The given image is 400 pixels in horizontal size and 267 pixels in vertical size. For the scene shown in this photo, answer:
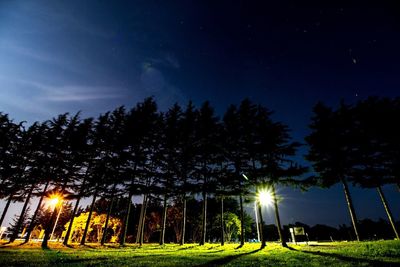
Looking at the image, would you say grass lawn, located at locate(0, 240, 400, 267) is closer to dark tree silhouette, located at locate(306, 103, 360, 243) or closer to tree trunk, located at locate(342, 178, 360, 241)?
tree trunk, located at locate(342, 178, 360, 241)

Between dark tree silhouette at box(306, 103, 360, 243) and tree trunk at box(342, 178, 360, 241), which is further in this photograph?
dark tree silhouette at box(306, 103, 360, 243)

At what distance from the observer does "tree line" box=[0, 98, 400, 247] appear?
2395cm

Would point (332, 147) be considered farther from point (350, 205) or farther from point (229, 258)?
point (229, 258)

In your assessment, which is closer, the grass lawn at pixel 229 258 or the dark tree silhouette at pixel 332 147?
the grass lawn at pixel 229 258

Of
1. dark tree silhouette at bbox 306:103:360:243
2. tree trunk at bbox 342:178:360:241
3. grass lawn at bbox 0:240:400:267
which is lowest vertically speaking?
grass lawn at bbox 0:240:400:267

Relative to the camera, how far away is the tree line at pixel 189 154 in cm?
2395

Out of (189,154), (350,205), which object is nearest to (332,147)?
(350,205)

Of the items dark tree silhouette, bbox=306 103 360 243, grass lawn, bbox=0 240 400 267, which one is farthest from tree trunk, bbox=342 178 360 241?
grass lawn, bbox=0 240 400 267

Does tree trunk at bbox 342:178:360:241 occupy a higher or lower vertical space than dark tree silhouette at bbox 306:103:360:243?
lower

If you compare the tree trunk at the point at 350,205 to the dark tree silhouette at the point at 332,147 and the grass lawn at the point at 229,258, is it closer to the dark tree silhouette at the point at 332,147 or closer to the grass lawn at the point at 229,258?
the dark tree silhouette at the point at 332,147

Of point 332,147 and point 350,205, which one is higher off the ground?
point 332,147

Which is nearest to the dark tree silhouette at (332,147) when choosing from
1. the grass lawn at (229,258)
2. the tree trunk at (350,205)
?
the tree trunk at (350,205)

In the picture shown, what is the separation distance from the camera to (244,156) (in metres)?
24.9

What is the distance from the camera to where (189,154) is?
89.5 ft
